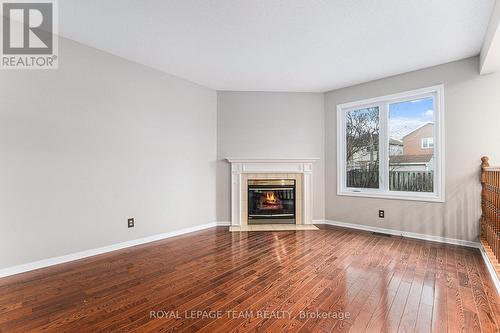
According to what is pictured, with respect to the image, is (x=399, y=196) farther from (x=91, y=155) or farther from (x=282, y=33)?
(x=91, y=155)

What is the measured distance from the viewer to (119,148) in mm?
3203

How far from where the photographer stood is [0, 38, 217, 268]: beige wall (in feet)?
7.95

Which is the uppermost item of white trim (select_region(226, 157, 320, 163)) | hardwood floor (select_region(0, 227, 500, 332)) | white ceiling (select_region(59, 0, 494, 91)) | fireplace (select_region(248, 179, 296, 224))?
white ceiling (select_region(59, 0, 494, 91))

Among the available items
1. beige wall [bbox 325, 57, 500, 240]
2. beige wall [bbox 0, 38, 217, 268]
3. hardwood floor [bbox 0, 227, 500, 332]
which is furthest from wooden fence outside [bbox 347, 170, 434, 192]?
beige wall [bbox 0, 38, 217, 268]

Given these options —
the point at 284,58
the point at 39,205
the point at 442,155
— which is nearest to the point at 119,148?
the point at 39,205

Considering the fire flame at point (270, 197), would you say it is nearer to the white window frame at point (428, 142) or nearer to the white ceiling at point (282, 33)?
the white ceiling at point (282, 33)

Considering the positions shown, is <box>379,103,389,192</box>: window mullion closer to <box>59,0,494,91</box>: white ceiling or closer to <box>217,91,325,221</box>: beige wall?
<box>59,0,494,91</box>: white ceiling

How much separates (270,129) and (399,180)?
2.41 m

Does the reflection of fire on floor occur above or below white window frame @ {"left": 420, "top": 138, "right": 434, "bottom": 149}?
below

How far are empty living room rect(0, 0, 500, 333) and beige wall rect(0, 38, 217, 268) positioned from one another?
2 centimetres

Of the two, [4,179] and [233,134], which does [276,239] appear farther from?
[4,179]

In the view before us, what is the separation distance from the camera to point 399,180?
3.89 meters

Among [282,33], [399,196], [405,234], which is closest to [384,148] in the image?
[399,196]

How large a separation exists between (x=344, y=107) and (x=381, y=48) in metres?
1.55
